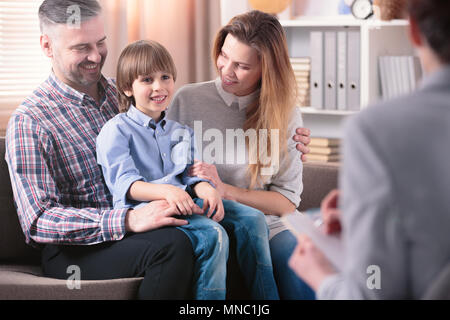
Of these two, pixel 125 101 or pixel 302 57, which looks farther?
A: pixel 302 57

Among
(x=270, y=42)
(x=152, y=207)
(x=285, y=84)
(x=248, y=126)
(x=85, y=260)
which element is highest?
(x=270, y=42)

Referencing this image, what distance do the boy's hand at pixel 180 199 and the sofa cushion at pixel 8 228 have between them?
0.50 meters

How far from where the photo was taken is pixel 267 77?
1.86m

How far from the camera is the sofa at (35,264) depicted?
58.4 inches

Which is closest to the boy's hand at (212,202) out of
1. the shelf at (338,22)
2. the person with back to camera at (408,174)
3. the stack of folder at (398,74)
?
the person with back to camera at (408,174)

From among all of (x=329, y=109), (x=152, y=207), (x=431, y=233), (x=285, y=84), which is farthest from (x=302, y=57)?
(x=431, y=233)

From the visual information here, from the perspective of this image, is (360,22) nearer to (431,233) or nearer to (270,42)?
(270,42)

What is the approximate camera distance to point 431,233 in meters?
0.73

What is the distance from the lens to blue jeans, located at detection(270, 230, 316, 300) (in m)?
1.70

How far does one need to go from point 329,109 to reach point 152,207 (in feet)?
5.22

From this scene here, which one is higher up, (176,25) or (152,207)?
(176,25)

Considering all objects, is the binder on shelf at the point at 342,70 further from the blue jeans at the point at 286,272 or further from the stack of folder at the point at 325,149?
the blue jeans at the point at 286,272

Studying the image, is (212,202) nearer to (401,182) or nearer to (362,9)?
(401,182)

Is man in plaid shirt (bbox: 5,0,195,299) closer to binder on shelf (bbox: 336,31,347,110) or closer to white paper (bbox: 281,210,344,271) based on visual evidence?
white paper (bbox: 281,210,344,271)
